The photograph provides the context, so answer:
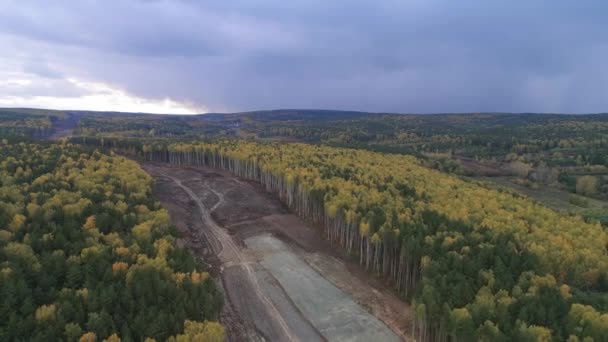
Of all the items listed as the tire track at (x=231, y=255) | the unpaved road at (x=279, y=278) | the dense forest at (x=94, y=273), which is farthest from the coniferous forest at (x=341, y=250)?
the tire track at (x=231, y=255)

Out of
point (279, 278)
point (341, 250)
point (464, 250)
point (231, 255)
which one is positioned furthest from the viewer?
point (341, 250)

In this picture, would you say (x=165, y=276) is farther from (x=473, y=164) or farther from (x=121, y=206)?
(x=473, y=164)

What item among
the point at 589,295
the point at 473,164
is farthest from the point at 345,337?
the point at 473,164

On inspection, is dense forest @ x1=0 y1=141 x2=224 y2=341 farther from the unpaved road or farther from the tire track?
the tire track

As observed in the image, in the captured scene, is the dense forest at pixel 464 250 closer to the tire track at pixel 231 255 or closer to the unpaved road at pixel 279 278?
the unpaved road at pixel 279 278

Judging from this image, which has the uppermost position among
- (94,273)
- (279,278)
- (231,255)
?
(94,273)

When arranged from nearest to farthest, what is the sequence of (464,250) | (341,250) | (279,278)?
1. (464,250)
2. (279,278)
3. (341,250)

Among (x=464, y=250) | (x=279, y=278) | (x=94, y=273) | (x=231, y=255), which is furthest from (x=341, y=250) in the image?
(x=94, y=273)

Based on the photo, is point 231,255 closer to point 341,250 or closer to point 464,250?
point 341,250
